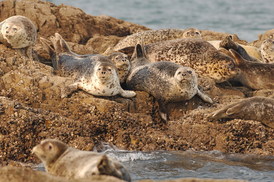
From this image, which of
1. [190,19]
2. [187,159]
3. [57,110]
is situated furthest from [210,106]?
[190,19]

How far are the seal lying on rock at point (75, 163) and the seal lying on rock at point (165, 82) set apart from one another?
4.06 meters

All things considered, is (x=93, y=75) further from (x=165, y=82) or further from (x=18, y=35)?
(x=18, y=35)

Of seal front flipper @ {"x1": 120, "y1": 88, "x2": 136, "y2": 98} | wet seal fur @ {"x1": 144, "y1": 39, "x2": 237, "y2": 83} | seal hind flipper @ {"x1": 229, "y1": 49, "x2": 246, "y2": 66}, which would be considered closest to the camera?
seal front flipper @ {"x1": 120, "y1": 88, "x2": 136, "y2": 98}

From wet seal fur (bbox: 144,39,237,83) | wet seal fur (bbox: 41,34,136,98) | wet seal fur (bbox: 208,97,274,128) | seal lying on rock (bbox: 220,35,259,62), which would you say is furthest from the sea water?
seal lying on rock (bbox: 220,35,259,62)

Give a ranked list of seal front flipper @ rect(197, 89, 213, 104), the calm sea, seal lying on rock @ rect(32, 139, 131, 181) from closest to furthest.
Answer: seal lying on rock @ rect(32, 139, 131, 181) < seal front flipper @ rect(197, 89, 213, 104) < the calm sea

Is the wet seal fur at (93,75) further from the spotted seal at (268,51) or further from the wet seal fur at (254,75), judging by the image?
the spotted seal at (268,51)

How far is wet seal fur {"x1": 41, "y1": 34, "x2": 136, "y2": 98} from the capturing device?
10109 mm

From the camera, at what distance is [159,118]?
10.5m

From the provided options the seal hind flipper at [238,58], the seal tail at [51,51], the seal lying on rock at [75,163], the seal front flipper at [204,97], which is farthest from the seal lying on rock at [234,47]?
the seal lying on rock at [75,163]

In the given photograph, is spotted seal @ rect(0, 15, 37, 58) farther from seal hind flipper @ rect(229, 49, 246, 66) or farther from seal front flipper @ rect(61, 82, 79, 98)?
seal hind flipper @ rect(229, 49, 246, 66)

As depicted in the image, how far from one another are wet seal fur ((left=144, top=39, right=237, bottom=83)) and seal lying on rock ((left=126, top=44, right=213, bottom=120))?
130 cm

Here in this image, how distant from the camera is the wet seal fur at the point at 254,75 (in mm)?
12180

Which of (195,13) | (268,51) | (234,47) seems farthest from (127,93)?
(195,13)

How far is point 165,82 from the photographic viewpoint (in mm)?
10820
